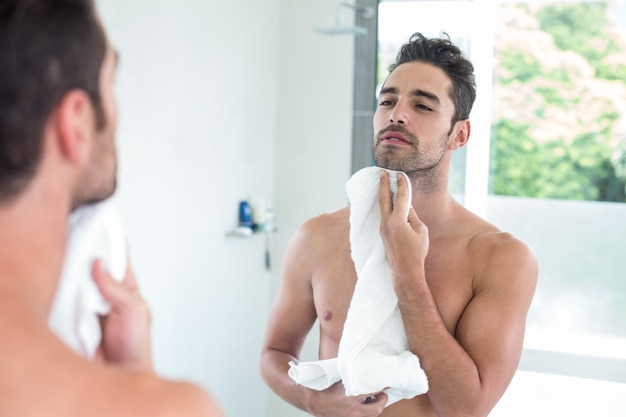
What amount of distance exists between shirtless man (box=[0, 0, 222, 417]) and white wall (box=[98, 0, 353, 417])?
1.30 metres

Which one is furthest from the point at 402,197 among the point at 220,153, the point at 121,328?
the point at 220,153

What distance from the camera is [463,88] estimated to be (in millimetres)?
1800

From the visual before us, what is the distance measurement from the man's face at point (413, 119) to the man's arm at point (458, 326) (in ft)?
0.38

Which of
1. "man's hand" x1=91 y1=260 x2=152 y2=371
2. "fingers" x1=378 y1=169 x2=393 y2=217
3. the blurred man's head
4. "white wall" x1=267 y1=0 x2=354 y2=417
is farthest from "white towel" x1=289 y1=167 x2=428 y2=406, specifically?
"white wall" x1=267 y1=0 x2=354 y2=417

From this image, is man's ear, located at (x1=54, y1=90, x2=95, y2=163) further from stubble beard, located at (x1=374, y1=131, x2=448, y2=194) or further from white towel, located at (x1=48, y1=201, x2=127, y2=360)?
stubble beard, located at (x1=374, y1=131, x2=448, y2=194)

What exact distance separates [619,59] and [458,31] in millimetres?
649

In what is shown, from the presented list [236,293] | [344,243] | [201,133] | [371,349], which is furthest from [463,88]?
[236,293]

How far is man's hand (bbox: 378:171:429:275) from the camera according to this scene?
1521 mm

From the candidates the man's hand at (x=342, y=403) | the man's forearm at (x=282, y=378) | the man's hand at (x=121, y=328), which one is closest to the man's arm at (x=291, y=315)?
the man's forearm at (x=282, y=378)

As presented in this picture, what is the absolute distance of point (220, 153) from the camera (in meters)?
2.60

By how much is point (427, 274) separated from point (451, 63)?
0.55 meters

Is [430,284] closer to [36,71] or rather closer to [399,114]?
[399,114]

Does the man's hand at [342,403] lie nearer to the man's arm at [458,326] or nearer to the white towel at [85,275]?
the man's arm at [458,326]

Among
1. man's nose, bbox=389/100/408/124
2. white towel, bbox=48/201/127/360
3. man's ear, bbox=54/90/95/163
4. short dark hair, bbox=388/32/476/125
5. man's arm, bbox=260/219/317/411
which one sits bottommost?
man's arm, bbox=260/219/317/411
